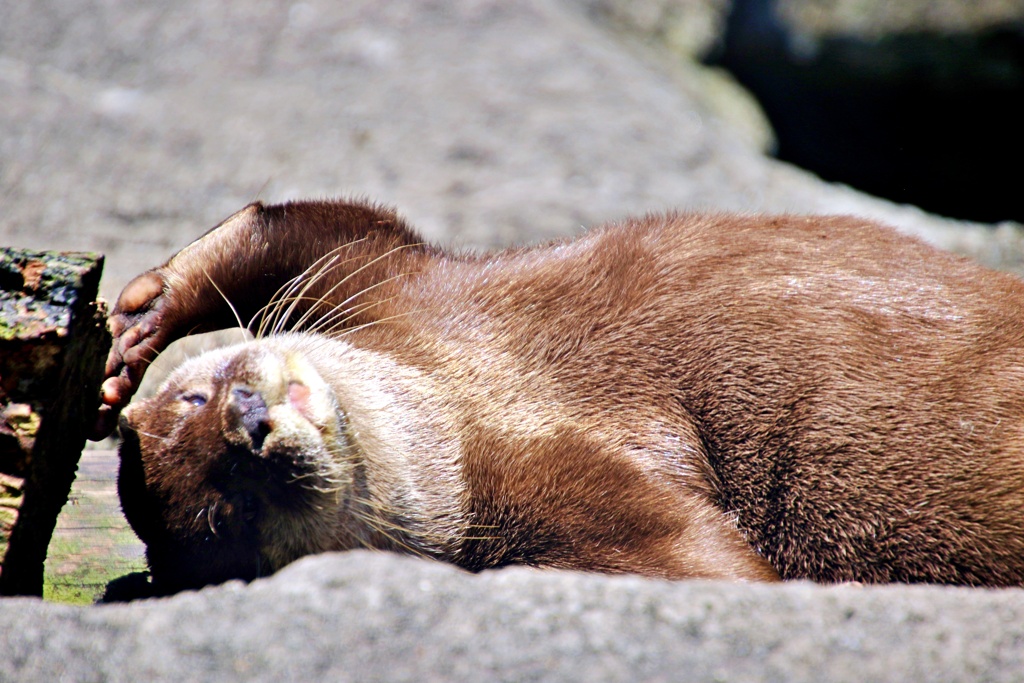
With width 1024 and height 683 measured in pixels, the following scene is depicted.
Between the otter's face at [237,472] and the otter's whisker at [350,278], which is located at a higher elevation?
the otter's whisker at [350,278]

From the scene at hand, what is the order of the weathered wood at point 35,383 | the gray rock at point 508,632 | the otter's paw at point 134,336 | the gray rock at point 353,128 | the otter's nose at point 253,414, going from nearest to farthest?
the gray rock at point 508,632
the weathered wood at point 35,383
the otter's nose at point 253,414
the otter's paw at point 134,336
the gray rock at point 353,128

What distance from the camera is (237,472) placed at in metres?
2.47

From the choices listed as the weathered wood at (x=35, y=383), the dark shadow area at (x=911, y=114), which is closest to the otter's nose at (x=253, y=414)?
the weathered wood at (x=35, y=383)

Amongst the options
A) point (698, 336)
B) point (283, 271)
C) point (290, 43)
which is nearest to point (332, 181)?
point (290, 43)

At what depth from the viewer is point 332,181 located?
5.09m

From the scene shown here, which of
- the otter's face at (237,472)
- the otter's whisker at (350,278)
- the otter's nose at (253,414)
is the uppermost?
the otter's whisker at (350,278)

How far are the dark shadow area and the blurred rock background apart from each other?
0.5 inches

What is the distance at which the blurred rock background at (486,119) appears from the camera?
5027mm

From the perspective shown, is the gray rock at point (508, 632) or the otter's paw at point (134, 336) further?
the otter's paw at point (134, 336)

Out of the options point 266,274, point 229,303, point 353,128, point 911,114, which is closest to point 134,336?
point 229,303

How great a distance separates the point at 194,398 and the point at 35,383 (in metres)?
0.44

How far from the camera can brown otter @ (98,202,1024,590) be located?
2.49 m

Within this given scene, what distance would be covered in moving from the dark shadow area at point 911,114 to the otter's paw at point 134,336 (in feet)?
15.2

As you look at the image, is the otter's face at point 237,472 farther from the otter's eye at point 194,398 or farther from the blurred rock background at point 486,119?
the blurred rock background at point 486,119
